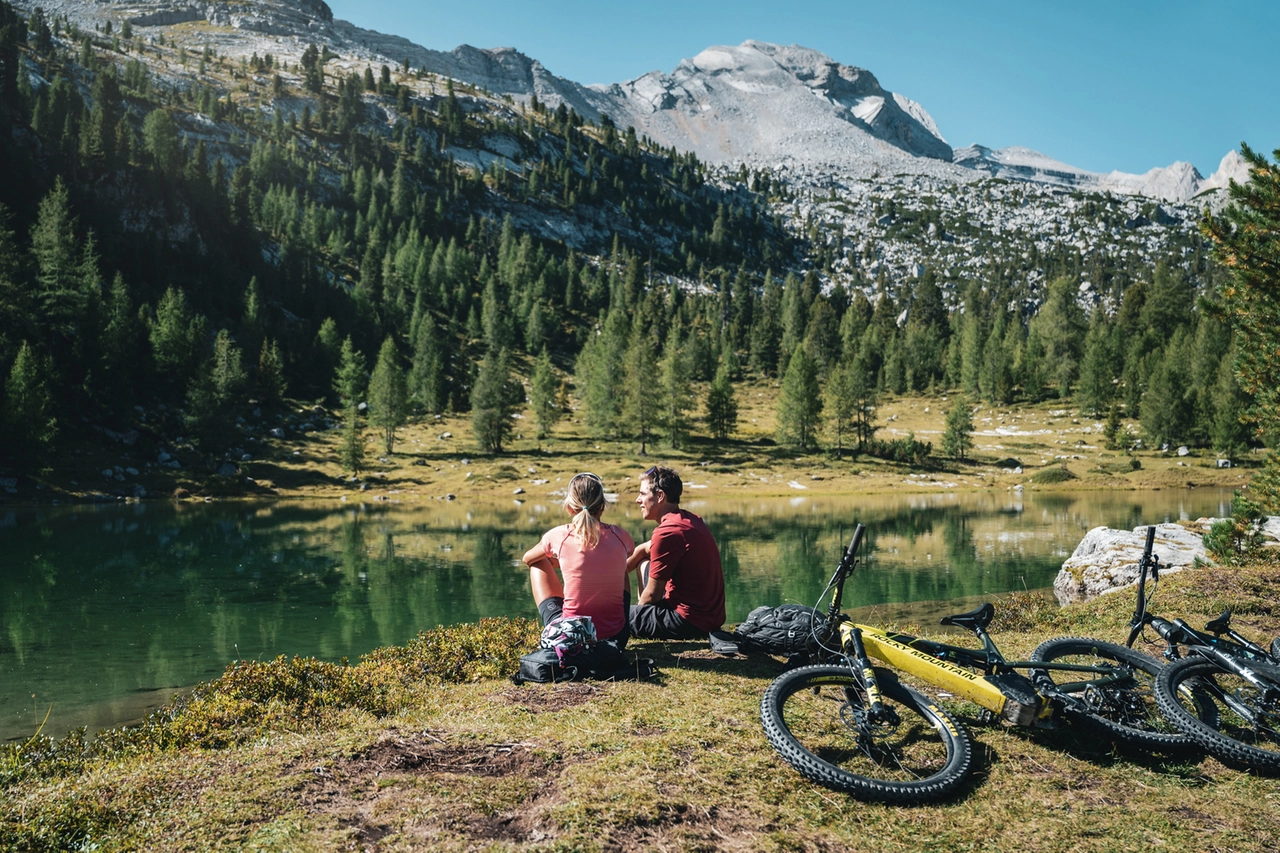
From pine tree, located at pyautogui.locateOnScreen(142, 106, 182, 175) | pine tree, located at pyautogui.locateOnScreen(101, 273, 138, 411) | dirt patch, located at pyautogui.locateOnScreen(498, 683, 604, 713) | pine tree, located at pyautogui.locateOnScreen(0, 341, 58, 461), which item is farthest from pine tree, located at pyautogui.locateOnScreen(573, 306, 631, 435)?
pine tree, located at pyautogui.locateOnScreen(142, 106, 182, 175)

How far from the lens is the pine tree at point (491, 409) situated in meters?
86.9

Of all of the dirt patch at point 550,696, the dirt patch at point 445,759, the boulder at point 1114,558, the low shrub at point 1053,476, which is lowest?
the low shrub at point 1053,476

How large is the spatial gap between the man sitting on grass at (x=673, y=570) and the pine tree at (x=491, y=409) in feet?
256

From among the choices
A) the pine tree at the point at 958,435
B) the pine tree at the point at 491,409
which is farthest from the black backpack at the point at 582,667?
the pine tree at the point at 958,435

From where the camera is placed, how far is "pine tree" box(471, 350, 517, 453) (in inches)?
3423

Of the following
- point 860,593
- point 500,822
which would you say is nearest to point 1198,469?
point 860,593

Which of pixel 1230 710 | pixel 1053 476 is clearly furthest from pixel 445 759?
pixel 1053 476

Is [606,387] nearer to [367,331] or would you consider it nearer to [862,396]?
[862,396]

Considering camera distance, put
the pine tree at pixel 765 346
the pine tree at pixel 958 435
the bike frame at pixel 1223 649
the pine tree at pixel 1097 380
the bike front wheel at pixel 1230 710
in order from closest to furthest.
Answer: the bike front wheel at pixel 1230 710 < the bike frame at pixel 1223 649 < the pine tree at pixel 958 435 < the pine tree at pixel 1097 380 < the pine tree at pixel 765 346

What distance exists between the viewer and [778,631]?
9.68 meters

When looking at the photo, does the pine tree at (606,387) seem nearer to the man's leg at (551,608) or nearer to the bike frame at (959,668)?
the man's leg at (551,608)

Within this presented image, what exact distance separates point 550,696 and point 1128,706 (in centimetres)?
625

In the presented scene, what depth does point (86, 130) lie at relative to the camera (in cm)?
11306

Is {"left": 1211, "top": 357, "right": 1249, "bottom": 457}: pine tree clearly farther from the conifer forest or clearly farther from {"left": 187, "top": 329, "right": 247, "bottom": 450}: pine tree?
{"left": 187, "top": 329, "right": 247, "bottom": 450}: pine tree
